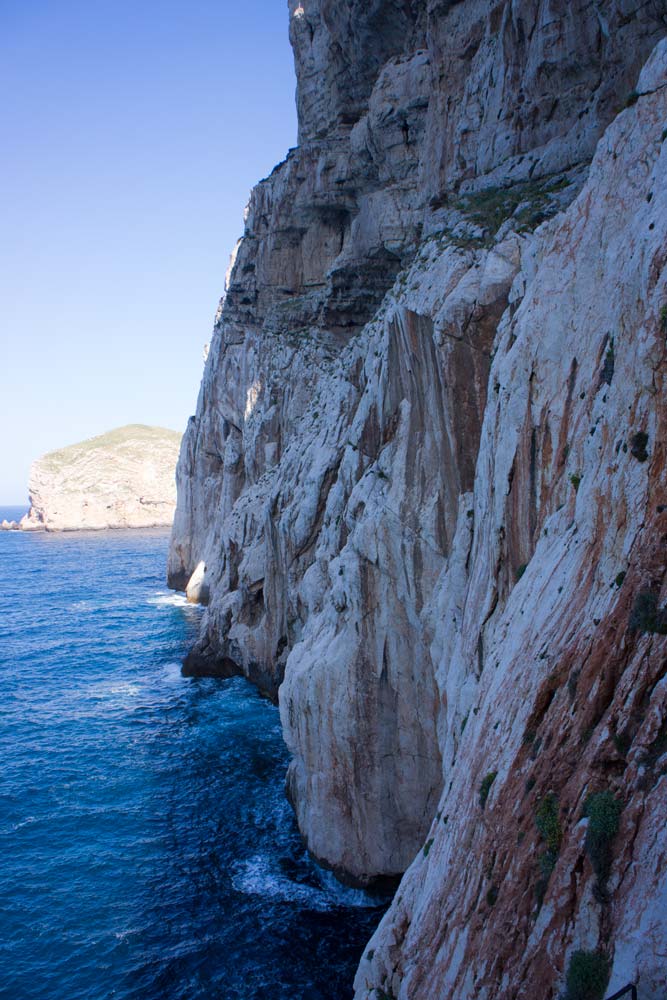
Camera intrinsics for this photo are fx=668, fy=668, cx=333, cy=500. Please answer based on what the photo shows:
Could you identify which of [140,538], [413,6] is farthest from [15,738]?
[140,538]

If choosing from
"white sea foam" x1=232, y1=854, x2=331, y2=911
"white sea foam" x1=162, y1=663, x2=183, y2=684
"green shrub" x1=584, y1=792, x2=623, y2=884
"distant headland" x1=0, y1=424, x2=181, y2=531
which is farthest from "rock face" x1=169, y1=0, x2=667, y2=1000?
"distant headland" x1=0, y1=424, x2=181, y2=531

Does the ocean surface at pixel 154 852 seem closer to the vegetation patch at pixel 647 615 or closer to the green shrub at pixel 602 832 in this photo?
the green shrub at pixel 602 832

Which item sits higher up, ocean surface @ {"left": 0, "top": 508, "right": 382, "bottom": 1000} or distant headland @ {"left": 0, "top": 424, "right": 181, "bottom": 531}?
distant headland @ {"left": 0, "top": 424, "right": 181, "bottom": 531}

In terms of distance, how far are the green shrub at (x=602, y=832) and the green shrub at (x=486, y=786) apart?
3763 mm

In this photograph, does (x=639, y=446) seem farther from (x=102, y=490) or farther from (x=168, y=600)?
(x=102, y=490)

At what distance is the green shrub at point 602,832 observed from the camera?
995 cm

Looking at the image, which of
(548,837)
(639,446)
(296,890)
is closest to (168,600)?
(296,890)

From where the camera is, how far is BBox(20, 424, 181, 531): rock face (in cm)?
16488

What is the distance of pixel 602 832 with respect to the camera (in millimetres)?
10008

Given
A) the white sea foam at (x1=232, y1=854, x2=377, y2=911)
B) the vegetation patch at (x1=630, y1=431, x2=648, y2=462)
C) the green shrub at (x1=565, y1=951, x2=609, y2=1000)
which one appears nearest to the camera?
the green shrub at (x1=565, y1=951, x2=609, y2=1000)

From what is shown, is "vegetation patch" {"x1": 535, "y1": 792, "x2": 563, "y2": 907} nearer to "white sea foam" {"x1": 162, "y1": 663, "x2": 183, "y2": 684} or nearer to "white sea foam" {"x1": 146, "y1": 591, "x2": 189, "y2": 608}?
"white sea foam" {"x1": 162, "y1": 663, "x2": 183, "y2": 684}

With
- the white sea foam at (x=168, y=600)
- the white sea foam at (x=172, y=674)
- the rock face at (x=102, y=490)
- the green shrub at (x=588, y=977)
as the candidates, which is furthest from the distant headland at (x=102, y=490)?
the green shrub at (x=588, y=977)

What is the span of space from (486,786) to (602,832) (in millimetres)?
4337

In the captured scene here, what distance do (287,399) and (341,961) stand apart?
42427 mm
